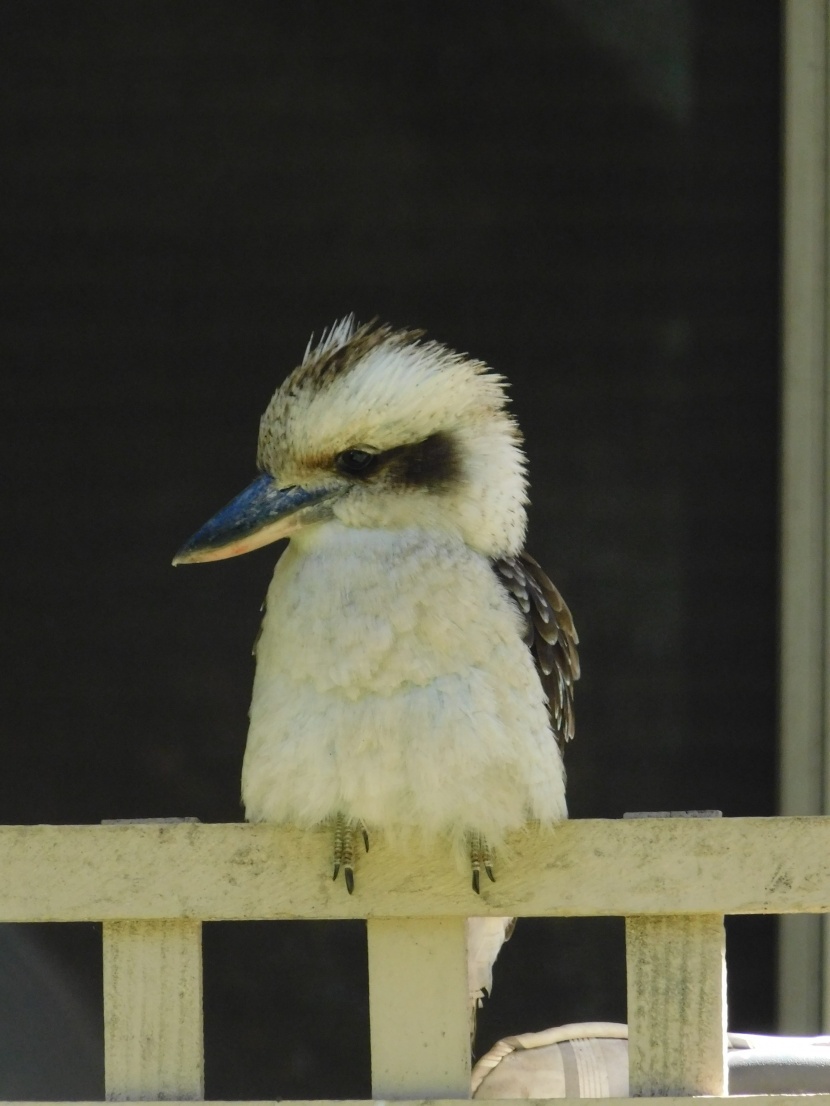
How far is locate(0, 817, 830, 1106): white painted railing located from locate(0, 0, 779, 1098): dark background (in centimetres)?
166

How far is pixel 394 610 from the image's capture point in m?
1.54

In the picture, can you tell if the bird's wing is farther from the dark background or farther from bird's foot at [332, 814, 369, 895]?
the dark background

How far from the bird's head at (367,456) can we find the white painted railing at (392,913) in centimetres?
35

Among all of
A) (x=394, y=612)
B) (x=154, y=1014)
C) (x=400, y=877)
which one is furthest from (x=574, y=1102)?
(x=394, y=612)

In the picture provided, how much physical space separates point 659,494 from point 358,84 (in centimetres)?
100

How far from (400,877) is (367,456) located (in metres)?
0.47

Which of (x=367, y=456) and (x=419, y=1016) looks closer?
(x=419, y=1016)

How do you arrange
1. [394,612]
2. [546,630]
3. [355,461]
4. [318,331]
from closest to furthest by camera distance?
1. [394,612]
2. [355,461]
3. [546,630]
4. [318,331]

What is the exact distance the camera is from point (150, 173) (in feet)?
9.82

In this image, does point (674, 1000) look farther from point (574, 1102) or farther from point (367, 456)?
point (367, 456)

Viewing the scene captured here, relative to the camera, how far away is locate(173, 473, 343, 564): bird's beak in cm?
160

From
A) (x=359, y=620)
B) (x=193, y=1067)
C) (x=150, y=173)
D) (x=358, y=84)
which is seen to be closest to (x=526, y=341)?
(x=358, y=84)

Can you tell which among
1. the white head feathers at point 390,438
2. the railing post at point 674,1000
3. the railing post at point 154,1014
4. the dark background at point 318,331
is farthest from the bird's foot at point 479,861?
the dark background at point 318,331

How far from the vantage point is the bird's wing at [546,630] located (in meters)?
1.69
